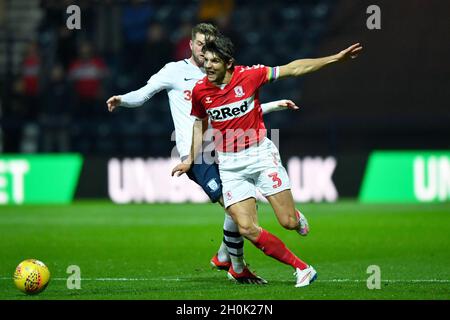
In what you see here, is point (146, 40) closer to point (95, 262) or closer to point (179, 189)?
point (179, 189)

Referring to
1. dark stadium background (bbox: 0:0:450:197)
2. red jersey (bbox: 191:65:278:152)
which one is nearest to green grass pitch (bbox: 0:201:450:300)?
red jersey (bbox: 191:65:278:152)

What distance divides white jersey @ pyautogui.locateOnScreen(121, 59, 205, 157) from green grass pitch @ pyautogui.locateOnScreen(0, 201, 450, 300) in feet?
4.29

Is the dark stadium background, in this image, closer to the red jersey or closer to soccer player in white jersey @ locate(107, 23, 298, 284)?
soccer player in white jersey @ locate(107, 23, 298, 284)

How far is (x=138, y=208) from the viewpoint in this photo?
746 inches

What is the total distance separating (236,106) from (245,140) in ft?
0.99

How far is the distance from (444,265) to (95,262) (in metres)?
3.57

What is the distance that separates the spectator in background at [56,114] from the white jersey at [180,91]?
10.3 m

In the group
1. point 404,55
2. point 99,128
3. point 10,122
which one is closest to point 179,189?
point 99,128

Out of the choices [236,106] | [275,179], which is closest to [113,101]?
[236,106]

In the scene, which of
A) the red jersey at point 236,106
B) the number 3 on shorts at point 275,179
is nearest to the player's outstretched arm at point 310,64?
the red jersey at point 236,106

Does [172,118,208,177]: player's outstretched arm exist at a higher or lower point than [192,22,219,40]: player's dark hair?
lower

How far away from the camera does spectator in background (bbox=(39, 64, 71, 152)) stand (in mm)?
20641

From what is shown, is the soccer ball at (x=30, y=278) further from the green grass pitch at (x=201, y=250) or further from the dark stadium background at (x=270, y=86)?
the dark stadium background at (x=270, y=86)

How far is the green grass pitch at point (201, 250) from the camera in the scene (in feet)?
29.9
